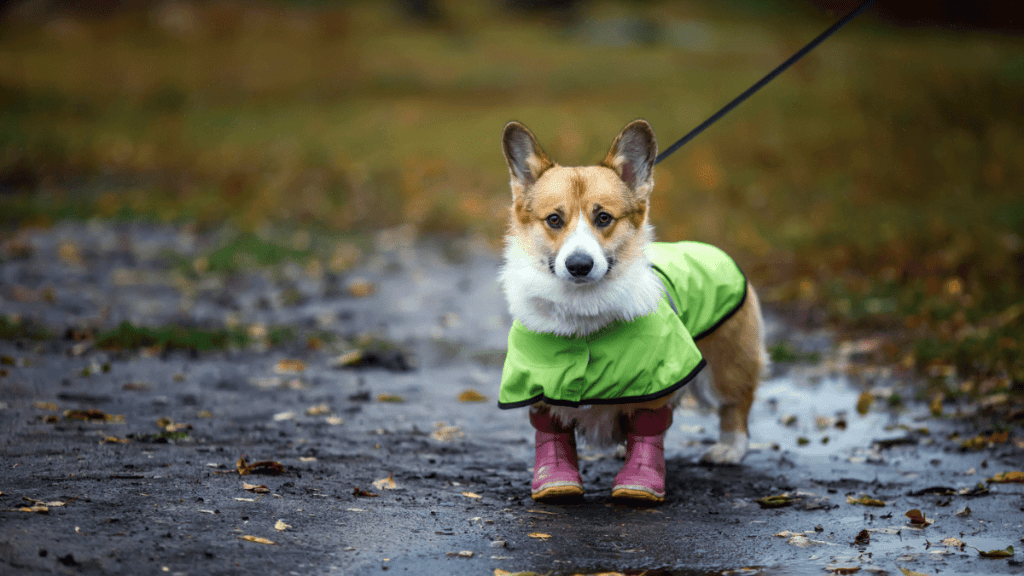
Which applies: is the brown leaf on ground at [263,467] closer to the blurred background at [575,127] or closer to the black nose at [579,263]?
the black nose at [579,263]

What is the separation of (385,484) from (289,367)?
2468 mm

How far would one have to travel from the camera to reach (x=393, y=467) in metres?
4.45

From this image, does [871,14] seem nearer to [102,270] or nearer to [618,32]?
[618,32]

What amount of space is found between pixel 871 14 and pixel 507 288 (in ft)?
60.4

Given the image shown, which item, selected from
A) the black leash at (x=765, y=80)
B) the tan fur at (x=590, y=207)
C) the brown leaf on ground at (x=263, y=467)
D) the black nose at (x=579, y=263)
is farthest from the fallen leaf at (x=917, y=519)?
the brown leaf on ground at (x=263, y=467)

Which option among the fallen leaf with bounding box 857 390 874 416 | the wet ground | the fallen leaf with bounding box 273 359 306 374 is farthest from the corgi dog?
the fallen leaf with bounding box 273 359 306 374

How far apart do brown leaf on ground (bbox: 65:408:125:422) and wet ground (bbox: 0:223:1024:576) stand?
2cm

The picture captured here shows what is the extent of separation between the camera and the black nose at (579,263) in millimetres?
3594

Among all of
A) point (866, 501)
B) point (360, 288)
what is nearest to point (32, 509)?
point (866, 501)

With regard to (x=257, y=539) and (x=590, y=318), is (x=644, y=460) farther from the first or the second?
(x=257, y=539)

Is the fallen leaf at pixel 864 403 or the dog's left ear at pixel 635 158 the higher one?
the dog's left ear at pixel 635 158

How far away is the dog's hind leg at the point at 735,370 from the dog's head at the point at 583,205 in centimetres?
91

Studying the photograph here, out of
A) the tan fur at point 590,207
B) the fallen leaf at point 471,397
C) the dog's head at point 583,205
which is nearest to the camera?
the dog's head at point 583,205

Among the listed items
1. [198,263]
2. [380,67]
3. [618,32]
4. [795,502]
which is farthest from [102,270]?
[618,32]
